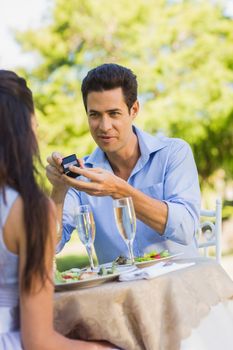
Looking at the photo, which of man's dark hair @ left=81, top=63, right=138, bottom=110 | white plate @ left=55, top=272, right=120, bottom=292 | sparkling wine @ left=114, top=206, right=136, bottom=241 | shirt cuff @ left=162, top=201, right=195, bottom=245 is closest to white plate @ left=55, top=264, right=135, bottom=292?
white plate @ left=55, top=272, right=120, bottom=292

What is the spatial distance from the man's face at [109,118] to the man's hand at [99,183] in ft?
1.72

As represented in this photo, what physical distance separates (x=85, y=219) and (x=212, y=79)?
36.5ft

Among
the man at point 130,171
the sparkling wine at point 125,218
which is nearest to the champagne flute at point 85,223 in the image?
the sparkling wine at point 125,218

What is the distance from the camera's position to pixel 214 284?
2326 mm

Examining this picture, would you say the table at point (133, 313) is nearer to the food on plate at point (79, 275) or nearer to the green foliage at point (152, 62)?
the food on plate at point (79, 275)

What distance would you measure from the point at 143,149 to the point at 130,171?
13 centimetres

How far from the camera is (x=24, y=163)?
1.88m

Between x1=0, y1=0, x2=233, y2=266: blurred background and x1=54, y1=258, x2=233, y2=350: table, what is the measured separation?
1088 centimetres

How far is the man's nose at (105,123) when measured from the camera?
10.3ft

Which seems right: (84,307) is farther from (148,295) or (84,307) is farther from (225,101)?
(225,101)

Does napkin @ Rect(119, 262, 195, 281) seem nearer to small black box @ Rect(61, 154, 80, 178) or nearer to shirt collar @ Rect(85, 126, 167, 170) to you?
small black box @ Rect(61, 154, 80, 178)

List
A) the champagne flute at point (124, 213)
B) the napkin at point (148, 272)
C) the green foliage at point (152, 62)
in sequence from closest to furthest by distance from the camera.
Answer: the napkin at point (148, 272), the champagne flute at point (124, 213), the green foliage at point (152, 62)

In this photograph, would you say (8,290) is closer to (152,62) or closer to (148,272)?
(148,272)

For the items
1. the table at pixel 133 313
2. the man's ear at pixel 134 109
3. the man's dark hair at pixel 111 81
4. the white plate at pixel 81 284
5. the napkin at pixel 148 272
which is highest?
the man's dark hair at pixel 111 81
